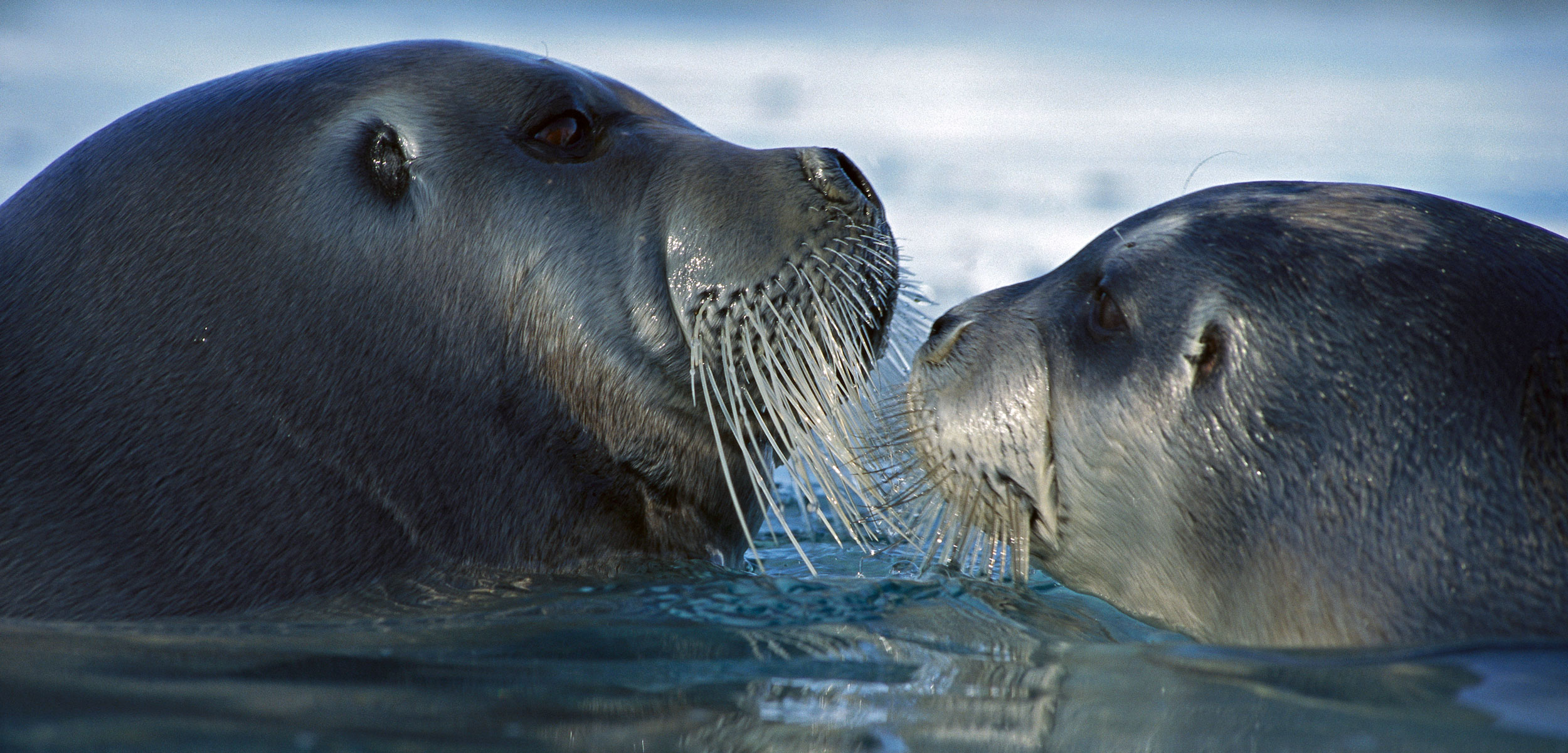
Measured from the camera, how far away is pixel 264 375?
11.3ft

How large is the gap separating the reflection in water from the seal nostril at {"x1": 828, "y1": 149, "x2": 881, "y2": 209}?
1.11 m

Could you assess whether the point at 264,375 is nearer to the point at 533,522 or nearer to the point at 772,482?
the point at 533,522

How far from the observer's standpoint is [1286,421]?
315 centimetres

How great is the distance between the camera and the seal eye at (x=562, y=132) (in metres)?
3.81

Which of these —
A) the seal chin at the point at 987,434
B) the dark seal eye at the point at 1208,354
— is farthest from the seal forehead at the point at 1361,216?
the seal chin at the point at 987,434

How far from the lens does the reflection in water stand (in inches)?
93.9

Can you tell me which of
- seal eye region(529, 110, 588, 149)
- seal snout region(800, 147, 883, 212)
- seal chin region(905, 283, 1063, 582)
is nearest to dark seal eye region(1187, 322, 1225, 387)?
seal chin region(905, 283, 1063, 582)

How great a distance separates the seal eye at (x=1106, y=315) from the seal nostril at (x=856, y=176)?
712 millimetres

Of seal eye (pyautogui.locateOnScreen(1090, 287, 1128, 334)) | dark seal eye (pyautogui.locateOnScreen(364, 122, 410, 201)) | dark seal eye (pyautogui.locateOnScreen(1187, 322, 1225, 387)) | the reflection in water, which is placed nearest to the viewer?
the reflection in water

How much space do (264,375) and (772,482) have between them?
141 cm

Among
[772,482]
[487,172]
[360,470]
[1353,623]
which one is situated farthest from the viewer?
[772,482]

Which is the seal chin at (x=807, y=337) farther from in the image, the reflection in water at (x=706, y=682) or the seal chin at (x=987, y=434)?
the reflection in water at (x=706, y=682)

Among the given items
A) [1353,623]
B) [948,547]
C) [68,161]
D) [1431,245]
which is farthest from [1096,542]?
[68,161]

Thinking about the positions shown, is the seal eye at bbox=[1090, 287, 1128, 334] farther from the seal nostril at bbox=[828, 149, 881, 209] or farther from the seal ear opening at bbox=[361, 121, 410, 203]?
the seal ear opening at bbox=[361, 121, 410, 203]
